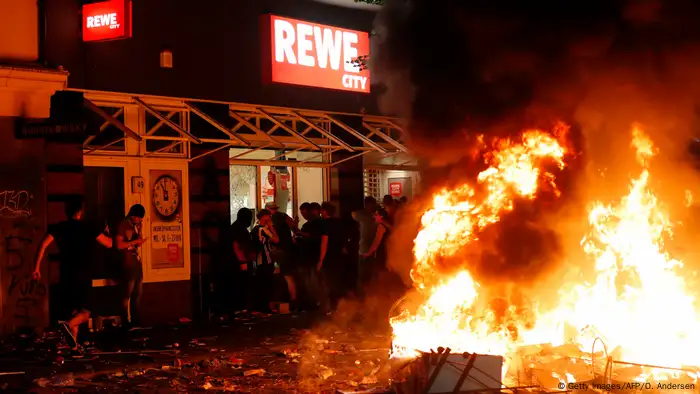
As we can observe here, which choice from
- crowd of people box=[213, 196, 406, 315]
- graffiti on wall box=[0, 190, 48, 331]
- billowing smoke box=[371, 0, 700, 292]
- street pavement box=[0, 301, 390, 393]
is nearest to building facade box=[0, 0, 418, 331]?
graffiti on wall box=[0, 190, 48, 331]

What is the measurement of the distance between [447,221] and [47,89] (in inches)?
250

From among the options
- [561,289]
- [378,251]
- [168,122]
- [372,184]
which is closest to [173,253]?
[168,122]

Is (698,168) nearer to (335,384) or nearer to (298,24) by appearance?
(298,24)

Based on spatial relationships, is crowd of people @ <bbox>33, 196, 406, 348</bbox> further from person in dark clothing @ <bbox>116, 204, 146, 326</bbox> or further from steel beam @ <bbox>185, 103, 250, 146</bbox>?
steel beam @ <bbox>185, 103, 250, 146</bbox>

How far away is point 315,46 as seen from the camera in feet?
50.1

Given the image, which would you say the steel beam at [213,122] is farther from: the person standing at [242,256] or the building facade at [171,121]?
the person standing at [242,256]

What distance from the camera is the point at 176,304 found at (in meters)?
13.7

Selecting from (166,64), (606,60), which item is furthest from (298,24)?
(606,60)

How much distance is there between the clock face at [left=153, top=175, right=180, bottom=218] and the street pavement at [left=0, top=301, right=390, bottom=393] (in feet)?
6.42

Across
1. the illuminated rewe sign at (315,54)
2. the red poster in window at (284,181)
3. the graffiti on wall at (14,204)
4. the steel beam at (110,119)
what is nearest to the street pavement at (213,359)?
the graffiti on wall at (14,204)

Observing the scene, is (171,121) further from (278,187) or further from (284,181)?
(284,181)

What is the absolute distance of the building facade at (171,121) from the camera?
11609 millimetres

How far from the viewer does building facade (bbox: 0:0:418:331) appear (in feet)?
38.1

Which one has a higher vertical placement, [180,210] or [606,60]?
[606,60]
